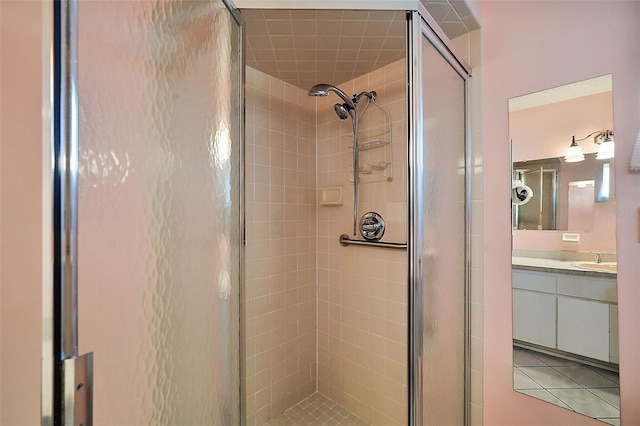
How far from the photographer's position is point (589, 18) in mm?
1040

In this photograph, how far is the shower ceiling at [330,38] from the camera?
1.15 metres

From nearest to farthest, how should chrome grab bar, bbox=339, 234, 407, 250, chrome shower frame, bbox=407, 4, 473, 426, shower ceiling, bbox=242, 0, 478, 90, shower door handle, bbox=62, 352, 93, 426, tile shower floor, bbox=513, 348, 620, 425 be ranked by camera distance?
shower door handle, bbox=62, 352, 93, 426 → chrome shower frame, bbox=407, 4, 473, 426 → tile shower floor, bbox=513, 348, 620, 425 → shower ceiling, bbox=242, 0, 478, 90 → chrome grab bar, bbox=339, 234, 407, 250

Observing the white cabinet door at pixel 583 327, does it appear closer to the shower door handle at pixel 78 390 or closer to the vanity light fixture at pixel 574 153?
the vanity light fixture at pixel 574 153

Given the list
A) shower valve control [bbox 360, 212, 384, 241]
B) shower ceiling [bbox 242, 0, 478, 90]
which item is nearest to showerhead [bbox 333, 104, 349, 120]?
shower ceiling [bbox 242, 0, 478, 90]

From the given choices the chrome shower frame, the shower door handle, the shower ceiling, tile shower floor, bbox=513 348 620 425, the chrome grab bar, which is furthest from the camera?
the chrome grab bar

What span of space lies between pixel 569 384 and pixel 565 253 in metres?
0.53

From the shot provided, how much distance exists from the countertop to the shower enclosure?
0.75ft

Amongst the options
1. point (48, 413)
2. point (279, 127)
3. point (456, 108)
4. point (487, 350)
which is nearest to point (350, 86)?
point (279, 127)

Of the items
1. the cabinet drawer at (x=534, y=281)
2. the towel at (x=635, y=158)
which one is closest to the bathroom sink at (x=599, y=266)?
the cabinet drawer at (x=534, y=281)

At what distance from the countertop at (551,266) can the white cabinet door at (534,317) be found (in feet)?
0.34

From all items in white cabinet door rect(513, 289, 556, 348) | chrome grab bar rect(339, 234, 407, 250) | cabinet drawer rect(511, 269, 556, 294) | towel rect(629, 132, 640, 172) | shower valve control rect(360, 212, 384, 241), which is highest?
towel rect(629, 132, 640, 172)

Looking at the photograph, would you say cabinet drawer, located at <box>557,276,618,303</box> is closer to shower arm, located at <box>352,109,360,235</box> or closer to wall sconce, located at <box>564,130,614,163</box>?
wall sconce, located at <box>564,130,614,163</box>

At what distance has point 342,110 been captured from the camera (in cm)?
167
